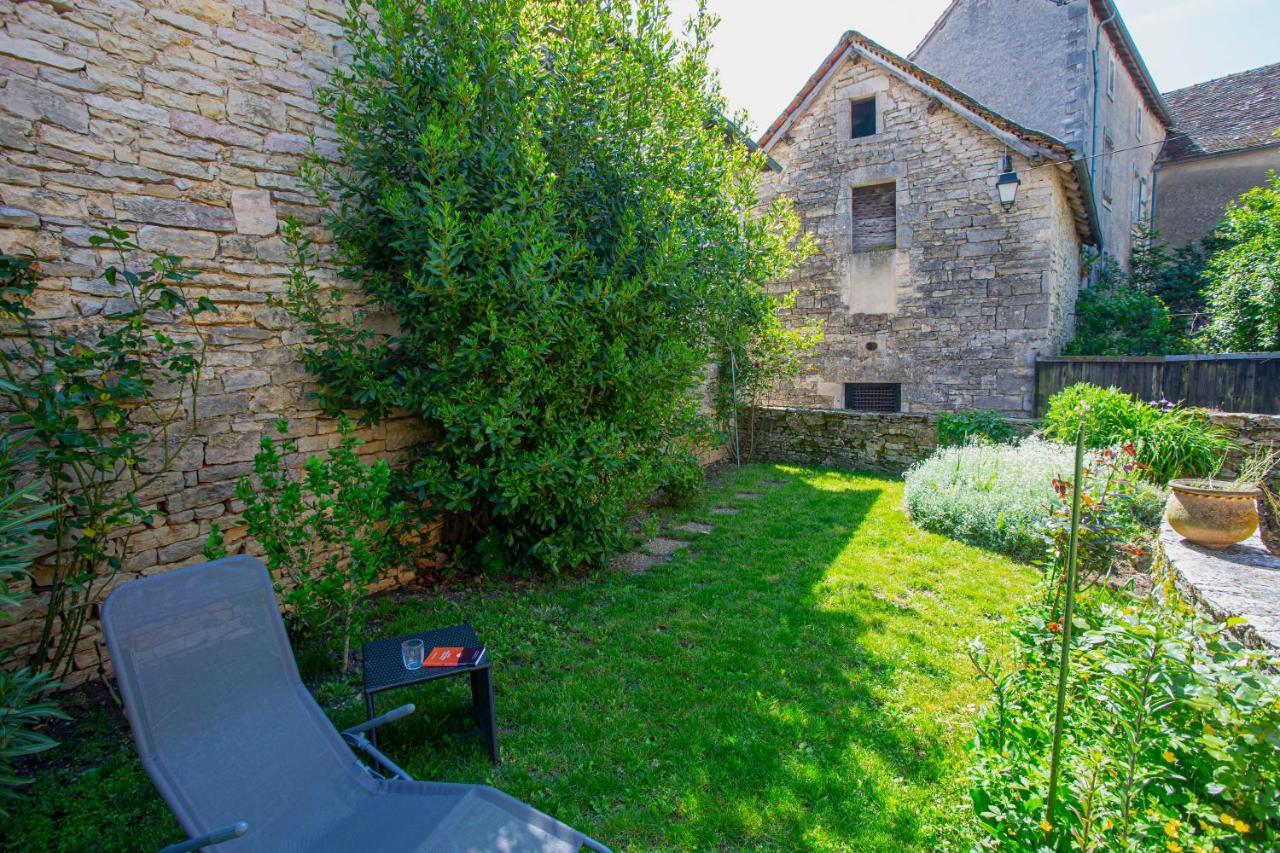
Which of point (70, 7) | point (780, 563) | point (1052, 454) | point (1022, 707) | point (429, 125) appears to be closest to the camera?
point (1022, 707)

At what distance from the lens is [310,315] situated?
13.0ft

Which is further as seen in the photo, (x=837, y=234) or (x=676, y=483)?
(x=837, y=234)

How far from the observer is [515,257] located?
4.04m

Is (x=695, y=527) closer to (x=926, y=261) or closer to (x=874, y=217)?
(x=926, y=261)

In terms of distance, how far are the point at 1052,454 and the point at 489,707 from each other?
20.7ft

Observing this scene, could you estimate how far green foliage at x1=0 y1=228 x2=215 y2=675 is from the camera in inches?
111

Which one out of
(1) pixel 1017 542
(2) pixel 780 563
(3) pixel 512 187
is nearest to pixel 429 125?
(3) pixel 512 187

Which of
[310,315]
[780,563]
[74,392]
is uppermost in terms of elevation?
[310,315]

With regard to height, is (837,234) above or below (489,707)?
above

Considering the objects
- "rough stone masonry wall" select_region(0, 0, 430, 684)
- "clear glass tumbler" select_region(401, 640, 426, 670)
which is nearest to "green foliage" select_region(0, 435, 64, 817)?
"rough stone masonry wall" select_region(0, 0, 430, 684)

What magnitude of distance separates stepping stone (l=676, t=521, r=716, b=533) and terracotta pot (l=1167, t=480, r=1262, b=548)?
3.77 meters

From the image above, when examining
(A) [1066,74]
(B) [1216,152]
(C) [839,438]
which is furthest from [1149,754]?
(B) [1216,152]

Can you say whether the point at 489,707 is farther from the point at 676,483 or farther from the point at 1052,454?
the point at 1052,454

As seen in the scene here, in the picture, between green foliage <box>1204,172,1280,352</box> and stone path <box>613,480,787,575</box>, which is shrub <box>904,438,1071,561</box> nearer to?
stone path <box>613,480,787,575</box>
